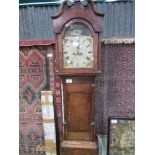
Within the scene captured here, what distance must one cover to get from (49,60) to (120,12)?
0.76 meters

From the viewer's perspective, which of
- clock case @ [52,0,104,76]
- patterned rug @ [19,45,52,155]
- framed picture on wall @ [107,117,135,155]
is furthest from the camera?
patterned rug @ [19,45,52,155]

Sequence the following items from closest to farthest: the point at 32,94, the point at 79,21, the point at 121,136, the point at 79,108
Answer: the point at 79,21 < the point at 79,108 < the point at 121,136 < the point at 32,94

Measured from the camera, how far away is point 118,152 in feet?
7.74

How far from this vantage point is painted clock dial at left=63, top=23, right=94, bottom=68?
201 cm

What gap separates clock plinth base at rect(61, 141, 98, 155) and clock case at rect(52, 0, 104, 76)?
1.83 ft

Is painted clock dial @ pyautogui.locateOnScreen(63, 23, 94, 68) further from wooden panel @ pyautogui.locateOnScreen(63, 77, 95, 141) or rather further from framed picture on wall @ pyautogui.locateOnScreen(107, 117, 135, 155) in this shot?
framed picture on wall @ pyautogui.locateOnScreen(107, 117, 135, 155)

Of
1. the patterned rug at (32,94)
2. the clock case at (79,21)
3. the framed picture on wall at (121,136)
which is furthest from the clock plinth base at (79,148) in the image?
the clock case at (79,21)

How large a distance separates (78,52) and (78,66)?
104 millimetres

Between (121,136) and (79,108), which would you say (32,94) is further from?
(121,136)

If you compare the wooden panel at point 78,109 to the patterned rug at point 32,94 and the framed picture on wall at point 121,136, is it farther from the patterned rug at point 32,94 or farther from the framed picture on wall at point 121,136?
the patterned rug at point 32,94

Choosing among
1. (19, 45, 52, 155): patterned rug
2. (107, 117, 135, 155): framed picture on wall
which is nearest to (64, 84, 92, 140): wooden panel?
(107, 117, 135, 155): framed picture on wall

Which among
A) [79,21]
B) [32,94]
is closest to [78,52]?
[79,21]

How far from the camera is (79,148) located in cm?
216
